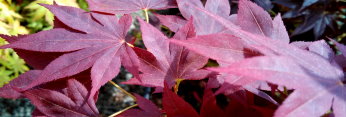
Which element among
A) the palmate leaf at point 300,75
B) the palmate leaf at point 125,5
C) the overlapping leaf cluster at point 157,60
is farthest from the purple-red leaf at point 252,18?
the palmate leaf at point 125,5

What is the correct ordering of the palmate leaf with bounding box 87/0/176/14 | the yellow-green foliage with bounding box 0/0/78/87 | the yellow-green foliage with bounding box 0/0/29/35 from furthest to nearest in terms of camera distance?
the yellow-green foliage with bounding box 0/0/78/87 → the yellow-green foliage with bounding box 0/0/29/35 → the palmate leaf with bounding box 87/0/176/14

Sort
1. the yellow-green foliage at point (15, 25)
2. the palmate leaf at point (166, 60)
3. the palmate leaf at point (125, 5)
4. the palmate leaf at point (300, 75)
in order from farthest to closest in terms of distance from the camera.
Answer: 1. the yellow-green foliage at point (15, 25)
2. the palmate leaf at point (125, 5)
3. the palmate leaf at point (166, 60)
4. the palmate leaf at point (300, 75)

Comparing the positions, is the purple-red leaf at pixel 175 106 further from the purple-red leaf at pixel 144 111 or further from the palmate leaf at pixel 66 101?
the palmate leaf at pixel 66 101

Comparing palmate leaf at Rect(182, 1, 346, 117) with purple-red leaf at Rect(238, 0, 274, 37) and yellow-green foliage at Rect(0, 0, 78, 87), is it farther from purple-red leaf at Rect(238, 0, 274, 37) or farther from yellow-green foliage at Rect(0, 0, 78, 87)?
yellow-green foliage at Rect(0, 0, 78, 87)

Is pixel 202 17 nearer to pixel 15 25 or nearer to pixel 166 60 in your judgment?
pixel 166 60

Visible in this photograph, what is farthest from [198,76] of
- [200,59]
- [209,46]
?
[209,46]

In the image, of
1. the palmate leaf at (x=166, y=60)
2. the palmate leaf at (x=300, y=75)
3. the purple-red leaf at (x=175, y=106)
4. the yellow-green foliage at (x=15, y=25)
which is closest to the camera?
the palmate leaf at (x=300, y=75)

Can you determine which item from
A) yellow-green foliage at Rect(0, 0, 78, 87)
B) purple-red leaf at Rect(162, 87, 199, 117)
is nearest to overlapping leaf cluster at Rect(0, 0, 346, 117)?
purple-red leaf at Rect(162, 87, 199, 117)

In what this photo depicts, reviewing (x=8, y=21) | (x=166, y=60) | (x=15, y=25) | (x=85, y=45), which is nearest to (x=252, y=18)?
(x=166, y=60)
